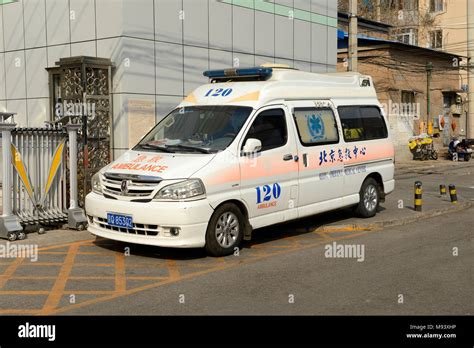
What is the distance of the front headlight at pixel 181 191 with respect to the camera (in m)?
7.42

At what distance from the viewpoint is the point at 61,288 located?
6.61 meters

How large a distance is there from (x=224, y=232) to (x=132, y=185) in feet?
4.47

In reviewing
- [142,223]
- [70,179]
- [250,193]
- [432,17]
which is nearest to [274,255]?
[250,193]

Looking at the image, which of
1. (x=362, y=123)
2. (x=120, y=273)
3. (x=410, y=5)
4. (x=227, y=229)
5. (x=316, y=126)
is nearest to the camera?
(x=120, y=273)

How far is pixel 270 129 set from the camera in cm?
868

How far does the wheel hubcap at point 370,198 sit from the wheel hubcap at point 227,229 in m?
3.58

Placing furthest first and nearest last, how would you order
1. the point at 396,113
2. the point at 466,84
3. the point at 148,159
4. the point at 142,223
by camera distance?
the point at 466,84, the point at 396,113, the point at 148,159, the point at 142,223

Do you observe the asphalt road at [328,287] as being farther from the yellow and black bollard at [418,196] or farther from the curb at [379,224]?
the yellow and black bollard at [418,196]

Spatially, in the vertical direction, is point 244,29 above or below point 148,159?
above

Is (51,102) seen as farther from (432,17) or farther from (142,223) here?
(432,17)

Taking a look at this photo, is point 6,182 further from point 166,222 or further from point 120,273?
point 166,222

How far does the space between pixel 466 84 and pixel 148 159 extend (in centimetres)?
3114

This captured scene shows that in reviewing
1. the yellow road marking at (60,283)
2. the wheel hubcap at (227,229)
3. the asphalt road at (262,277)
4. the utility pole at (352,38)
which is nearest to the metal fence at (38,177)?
the asphalt road at (262,277)

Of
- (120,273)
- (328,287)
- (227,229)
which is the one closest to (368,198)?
(227,229)
